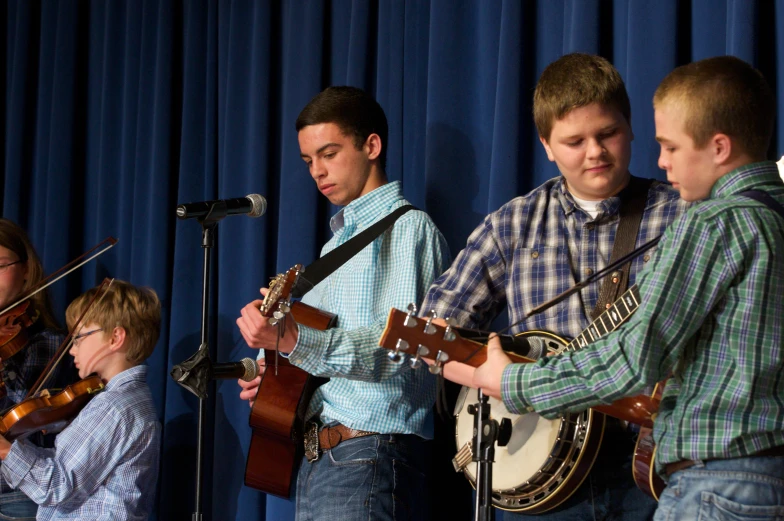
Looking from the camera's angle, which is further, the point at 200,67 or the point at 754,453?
the point at 200,67

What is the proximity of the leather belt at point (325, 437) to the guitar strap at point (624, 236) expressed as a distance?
76 centimetres

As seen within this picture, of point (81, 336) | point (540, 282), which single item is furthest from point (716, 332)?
point (81, 336)

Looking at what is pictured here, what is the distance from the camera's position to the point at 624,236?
6.81ft

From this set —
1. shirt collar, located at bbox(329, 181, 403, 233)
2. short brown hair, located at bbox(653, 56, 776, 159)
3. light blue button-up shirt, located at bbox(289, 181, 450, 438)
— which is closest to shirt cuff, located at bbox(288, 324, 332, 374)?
light blue button-up shirt, located at bbox(289, 181, 450, 438)

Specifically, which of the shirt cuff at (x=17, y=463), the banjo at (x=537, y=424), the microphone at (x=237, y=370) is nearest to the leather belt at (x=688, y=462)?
the banjo at (x=537, y=424)

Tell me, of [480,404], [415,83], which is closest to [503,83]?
[415,83]

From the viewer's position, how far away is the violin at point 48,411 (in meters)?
3.07

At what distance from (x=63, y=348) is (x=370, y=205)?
1493 millimetres

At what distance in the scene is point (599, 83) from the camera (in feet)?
6.89

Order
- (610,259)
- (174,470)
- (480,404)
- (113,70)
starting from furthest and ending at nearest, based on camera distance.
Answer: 1. (113,70)
2. (174,470)
3. (610,259)
4. (480,404)

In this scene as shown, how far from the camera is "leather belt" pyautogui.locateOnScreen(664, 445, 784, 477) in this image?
1479mm

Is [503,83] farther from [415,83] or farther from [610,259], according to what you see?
[610,259]

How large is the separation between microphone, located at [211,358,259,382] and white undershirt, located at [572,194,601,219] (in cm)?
120

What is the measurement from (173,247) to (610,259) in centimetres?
245
